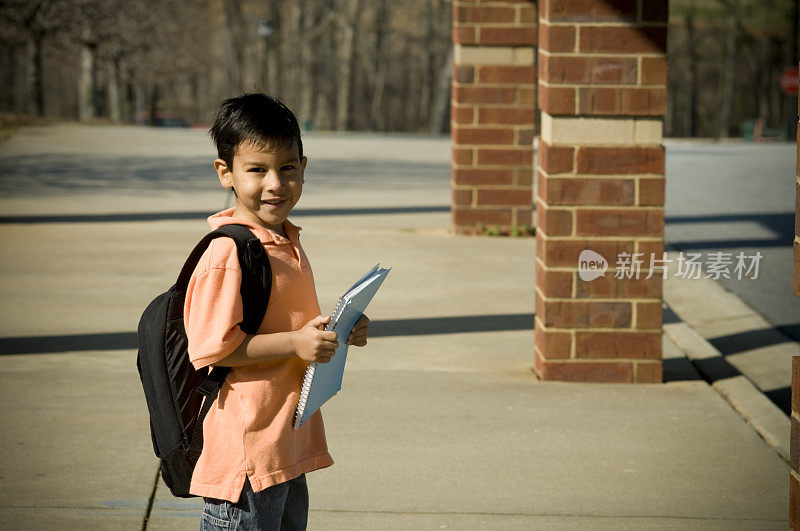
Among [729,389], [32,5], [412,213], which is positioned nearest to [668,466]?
[729,389]

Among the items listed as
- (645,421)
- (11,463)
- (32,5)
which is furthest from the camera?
(32,5)

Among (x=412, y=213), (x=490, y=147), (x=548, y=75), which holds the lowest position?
(x=412, y=213)

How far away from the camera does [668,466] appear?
4.88 m

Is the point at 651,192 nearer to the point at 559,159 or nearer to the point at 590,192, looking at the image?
the point at 590,192

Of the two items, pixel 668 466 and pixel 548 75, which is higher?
pixel 548 75

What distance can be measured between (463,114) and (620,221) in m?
4.75

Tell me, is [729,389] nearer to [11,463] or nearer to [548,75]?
[548,75]

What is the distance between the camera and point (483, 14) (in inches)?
407

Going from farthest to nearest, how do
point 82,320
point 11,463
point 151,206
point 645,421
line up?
point 151,206 < point 82,320 < point 645,421 < point 11,463

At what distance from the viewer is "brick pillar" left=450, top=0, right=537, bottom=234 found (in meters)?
10.3

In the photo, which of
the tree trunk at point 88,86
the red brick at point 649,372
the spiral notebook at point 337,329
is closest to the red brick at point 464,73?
the red brick at point 649,372

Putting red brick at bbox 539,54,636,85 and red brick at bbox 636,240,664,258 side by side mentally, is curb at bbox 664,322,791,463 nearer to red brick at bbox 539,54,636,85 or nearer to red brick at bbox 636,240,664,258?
red brick at bbox 636,240,664,258

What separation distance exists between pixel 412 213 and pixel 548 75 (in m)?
6.46

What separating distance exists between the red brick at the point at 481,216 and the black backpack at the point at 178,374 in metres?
8.08
